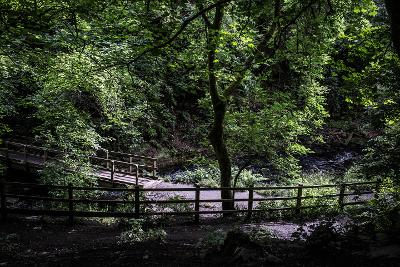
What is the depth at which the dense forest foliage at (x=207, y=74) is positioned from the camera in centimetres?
751

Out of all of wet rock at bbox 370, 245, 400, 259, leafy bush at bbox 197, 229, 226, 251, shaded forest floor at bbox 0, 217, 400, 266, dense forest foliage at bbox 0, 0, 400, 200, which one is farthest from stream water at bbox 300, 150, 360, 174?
wet rock at bbox 370, 245, 400, 259

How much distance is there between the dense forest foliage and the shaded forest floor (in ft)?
7.97

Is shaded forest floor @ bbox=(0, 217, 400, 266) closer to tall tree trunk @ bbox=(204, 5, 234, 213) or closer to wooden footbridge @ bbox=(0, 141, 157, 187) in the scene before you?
tall tree trunk @ bbox=(204, 5, 234, 213)

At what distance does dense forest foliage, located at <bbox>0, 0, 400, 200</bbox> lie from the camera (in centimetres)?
751

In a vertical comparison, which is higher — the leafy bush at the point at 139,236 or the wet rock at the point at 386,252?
the wet rock at the point at 386,252

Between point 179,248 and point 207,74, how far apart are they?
512 cm

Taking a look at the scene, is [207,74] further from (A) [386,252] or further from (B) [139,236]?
(A) [386,252]

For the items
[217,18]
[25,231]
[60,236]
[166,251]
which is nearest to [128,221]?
[60,236]

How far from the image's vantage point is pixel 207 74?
1035 cm

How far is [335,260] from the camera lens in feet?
17.5

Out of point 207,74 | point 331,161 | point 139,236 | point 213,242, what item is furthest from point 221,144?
point 331,161

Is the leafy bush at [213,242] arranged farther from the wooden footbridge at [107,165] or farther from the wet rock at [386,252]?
the wooden footbridge at [107,165]

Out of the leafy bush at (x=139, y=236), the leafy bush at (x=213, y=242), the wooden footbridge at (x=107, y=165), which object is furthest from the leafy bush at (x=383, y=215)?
the wooden footbridge at (x=107, y=165)

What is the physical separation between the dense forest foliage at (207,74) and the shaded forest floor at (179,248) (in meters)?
2.43
